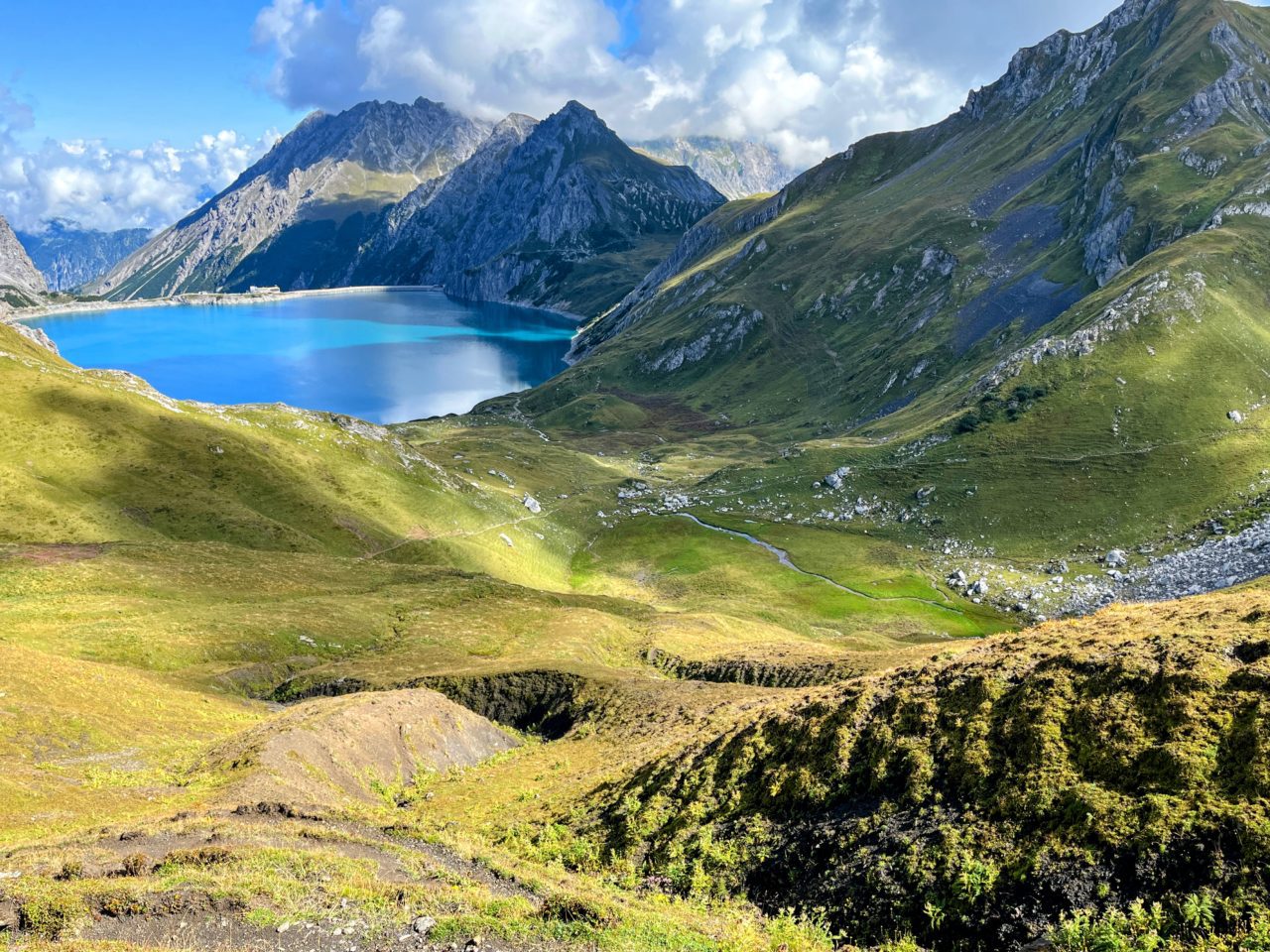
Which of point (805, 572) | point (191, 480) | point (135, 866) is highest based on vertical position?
point (191, 480)

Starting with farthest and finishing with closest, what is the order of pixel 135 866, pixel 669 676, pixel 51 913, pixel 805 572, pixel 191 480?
pixel 805 572
pixel 191 480
pixel 669 676
pixel 135 866
pixel 51 913

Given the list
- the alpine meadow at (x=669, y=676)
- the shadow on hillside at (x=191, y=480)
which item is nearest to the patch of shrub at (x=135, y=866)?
the alpine meadow at (x=669, y=676)

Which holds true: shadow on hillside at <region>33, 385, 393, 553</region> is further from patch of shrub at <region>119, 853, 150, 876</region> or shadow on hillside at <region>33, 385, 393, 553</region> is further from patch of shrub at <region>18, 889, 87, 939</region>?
patch of shrub at <region>18, 889, 87, 939</region>

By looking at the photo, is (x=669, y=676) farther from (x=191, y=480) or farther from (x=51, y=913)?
(x=191, y=480)

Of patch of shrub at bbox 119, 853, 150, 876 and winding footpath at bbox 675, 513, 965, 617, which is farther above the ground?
winding footpath at bbox 675, 513, 965, 617

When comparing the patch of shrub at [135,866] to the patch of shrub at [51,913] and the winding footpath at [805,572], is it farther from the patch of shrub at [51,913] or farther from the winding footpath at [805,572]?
the winding footpath at [805,572]

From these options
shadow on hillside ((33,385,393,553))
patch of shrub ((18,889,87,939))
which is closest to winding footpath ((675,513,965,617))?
shadow on hillside ((33,385,393,553))

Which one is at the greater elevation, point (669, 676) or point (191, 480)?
point (191, 480)

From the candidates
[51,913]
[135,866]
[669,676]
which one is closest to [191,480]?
[669,676]

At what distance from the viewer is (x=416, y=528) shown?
355 ft

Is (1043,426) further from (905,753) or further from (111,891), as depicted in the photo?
(111,891)

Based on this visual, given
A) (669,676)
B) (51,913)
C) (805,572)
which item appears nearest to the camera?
(51,913)

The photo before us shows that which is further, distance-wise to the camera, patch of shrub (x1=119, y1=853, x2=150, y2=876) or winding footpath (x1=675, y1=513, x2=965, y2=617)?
winding footpath (x1=675, y1=513, x2=965, y2=617)

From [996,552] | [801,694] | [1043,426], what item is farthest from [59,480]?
[1043,426]
